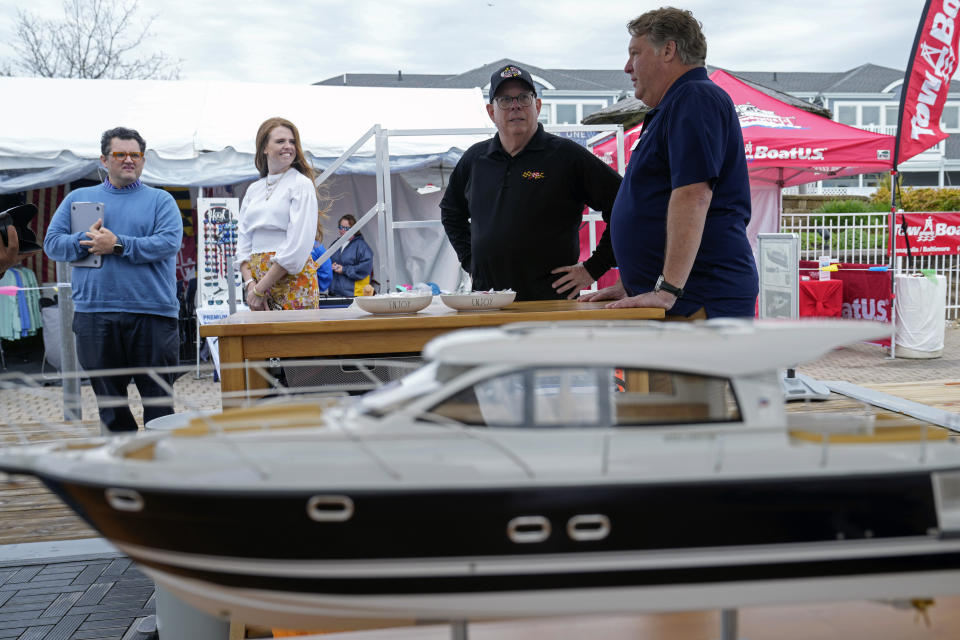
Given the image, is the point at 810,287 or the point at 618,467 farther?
the point at 810,287

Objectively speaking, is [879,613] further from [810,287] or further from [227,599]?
[810,287]

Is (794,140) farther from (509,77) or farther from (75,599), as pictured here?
(75,599)

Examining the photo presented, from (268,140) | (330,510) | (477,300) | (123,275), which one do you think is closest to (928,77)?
(268,140)

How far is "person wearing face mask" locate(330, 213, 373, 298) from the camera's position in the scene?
9.23 metres

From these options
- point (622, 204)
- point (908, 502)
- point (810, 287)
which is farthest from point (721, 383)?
point (810, 287)

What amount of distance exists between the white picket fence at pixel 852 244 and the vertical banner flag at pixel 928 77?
13.9 ft

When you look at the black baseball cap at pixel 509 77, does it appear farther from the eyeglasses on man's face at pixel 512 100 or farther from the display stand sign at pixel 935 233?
the display stand sign at pixel 935 233

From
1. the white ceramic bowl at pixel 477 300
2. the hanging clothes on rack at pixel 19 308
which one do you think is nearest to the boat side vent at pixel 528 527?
the white ceramic bowl at pixel 477 300

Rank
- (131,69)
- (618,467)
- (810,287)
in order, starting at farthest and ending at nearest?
1. (131,69)
2. (810,287)
3. (618,467)

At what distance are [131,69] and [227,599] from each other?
81.7ft

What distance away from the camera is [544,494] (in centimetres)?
80

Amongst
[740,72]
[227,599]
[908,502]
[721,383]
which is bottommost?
[227,599]

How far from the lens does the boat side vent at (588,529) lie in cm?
81

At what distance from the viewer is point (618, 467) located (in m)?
0.81
